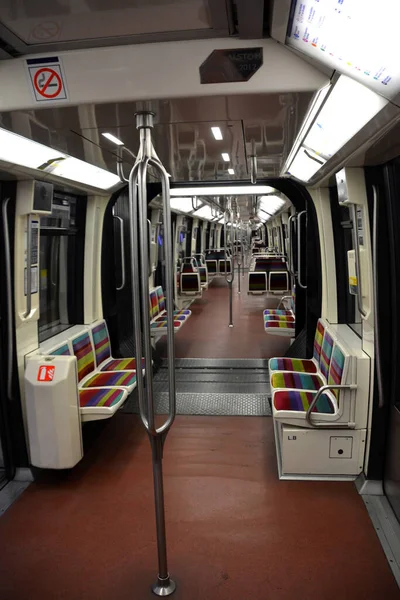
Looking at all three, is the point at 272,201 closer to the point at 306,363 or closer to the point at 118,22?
the point at 306,363

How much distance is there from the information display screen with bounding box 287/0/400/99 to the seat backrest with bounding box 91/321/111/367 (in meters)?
4.12

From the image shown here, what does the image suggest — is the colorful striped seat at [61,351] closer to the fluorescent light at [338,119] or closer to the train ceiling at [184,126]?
the train ceiling at [184,126]

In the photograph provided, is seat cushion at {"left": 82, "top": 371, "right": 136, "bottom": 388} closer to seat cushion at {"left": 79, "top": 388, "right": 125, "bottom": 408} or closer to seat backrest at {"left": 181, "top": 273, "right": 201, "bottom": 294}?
seat cushion at {"left": 79, "top": 388, "right": 125, "bottom": 408}

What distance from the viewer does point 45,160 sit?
340 cm

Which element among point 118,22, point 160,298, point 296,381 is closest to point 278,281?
point 160,298

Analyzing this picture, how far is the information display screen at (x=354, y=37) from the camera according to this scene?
138 centimetres

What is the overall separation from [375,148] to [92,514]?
323 cm

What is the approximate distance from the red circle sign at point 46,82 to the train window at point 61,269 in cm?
281

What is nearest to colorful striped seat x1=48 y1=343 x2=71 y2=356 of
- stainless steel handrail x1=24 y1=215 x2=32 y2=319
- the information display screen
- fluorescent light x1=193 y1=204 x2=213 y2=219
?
stainless steel handrail x1=24 y1=215 x2=32 y2=319

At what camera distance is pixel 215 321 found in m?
10.2

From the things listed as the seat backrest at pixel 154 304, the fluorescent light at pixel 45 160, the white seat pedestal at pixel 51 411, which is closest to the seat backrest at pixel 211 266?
the seat backrest at pixel 154 304

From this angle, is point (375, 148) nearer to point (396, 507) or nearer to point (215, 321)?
point (396, 507)

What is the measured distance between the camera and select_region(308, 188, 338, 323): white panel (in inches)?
200

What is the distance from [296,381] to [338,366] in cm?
76
